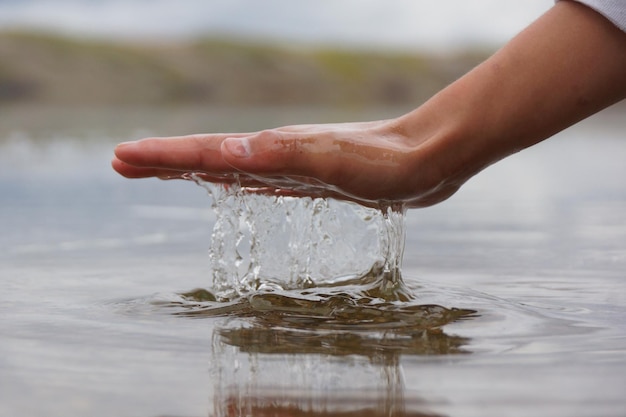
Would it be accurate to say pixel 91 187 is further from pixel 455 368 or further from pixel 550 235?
pixel 455 368

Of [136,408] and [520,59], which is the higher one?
[520,59]

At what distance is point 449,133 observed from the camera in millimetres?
2447

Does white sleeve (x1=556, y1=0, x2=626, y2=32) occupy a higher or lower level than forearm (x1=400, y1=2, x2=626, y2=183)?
higher

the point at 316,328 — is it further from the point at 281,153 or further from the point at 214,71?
the point at 214,71

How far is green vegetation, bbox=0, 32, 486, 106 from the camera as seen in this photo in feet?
224

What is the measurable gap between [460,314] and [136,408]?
111 centimetres

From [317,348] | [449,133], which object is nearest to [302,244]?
[449,133]

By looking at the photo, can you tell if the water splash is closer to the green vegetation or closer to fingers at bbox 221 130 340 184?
fingers at bbox 221 130 340 184

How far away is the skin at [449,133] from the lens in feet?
Answer: 7.58

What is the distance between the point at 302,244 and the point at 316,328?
76 centimetres

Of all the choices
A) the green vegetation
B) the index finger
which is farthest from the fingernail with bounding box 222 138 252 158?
the green vegetation

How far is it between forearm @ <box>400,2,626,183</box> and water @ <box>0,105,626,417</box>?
466 mm

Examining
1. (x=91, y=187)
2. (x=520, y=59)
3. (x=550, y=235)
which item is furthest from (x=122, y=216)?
(x=520, y=59)

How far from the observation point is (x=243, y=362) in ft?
6.80
